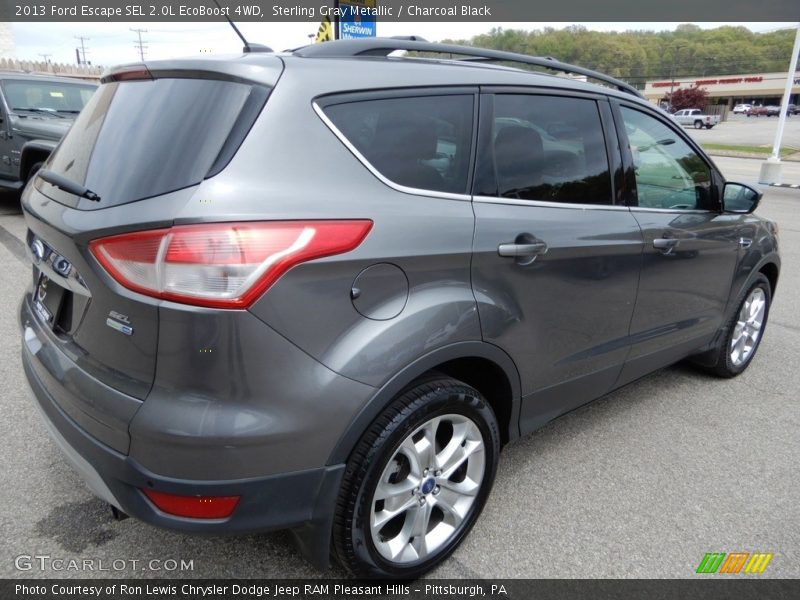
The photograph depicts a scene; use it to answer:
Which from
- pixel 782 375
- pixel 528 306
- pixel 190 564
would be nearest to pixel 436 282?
pixel 528 306

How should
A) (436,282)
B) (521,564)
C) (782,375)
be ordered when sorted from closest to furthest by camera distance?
1. (436,282)
2. (521,564)
3. (782,375)

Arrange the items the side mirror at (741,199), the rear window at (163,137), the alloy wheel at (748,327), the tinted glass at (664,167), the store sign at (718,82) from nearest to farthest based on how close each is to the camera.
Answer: the rear window at (163,137) < the tinted glass at (664,167) < the side mirror at (741,199) < the alloy wheel at (748,327) < the store sign at (718,82)

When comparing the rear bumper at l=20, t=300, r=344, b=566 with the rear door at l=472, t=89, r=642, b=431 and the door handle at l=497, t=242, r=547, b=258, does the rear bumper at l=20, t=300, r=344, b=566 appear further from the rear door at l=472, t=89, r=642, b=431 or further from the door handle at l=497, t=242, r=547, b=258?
the door handle at l=497, t=242, r=547, b=258

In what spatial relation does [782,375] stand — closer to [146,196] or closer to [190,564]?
[190,564]

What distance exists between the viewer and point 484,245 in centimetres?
222

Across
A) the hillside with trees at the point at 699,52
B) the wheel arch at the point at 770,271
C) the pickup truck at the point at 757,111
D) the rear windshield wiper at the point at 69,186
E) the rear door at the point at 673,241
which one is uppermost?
the hillside with trees at the point at 699,52

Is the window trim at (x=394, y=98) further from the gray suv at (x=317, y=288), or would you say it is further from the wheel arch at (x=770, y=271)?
the wheel arch at (x=770, y=271)

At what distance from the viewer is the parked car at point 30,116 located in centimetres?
844

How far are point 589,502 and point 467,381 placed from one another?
88 cm

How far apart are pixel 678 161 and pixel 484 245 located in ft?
5.89

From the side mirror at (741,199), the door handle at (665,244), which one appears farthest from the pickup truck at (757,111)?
the door handle at (665,244)

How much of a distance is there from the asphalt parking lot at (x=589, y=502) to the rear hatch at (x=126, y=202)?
0.73 m
